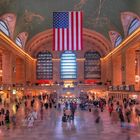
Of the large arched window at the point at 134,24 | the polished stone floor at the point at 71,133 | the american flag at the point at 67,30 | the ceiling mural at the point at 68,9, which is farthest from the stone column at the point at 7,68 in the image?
the polished stone floor at the point at 71,133

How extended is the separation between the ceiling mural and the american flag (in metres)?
6.68

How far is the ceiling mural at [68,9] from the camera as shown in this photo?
121 feet

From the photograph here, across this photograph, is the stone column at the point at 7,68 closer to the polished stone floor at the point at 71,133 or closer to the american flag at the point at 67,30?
the american flag at the point at 67,30

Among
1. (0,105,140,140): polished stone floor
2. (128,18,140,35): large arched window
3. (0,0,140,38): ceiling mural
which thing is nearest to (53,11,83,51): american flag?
(0,0,140,38): ceiling mural

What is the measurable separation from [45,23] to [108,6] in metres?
12.7

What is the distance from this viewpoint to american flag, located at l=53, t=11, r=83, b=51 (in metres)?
31.1

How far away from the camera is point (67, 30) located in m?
31.6

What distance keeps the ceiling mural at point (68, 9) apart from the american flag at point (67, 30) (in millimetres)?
6685

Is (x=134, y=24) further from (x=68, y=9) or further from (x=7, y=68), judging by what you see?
(x=7, y=68)

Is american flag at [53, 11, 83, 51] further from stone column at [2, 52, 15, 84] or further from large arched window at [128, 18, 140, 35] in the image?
stone column at [2, 52, 15, 84]

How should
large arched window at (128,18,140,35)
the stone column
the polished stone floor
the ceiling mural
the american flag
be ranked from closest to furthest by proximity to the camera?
the polished stone floor < the american flag < the ceiling mural < large arched window at (128,18,140,35) < the stone column

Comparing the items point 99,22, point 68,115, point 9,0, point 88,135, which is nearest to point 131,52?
point 99,22

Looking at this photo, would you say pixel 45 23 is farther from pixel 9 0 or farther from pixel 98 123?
pixel 98 123

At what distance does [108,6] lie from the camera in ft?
132
